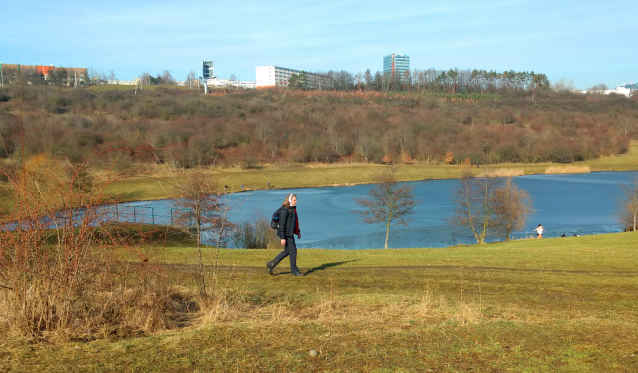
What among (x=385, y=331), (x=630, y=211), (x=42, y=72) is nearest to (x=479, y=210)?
(x=630, y=211)

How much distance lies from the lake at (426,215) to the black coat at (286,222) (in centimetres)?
1816

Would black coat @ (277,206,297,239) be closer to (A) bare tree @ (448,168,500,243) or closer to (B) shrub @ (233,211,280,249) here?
(B) shrub @ (233,211,280,249)

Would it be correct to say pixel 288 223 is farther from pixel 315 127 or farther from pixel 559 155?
pixel 315 127

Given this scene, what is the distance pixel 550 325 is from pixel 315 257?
385 inches

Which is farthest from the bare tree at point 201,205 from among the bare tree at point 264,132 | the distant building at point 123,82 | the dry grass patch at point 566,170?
the distant building at point 123,82

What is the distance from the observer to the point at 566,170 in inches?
3563

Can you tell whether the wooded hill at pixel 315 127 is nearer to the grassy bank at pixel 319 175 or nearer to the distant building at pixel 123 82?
the grassy bank at pixel 319 175

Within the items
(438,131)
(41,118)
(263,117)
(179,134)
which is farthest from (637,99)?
(41,118)

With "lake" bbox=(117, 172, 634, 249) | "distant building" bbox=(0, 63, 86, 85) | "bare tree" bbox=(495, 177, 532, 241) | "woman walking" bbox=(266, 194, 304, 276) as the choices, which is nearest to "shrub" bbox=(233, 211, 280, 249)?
"lake" bbox=(117, 172, 634, 249)

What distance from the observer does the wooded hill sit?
297 ft

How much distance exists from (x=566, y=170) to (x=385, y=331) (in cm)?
9475

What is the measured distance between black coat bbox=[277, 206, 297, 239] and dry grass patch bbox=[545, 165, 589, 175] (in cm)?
8828

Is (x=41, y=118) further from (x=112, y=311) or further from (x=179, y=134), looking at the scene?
(x=112, y=311)

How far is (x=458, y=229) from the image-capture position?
43.0m
